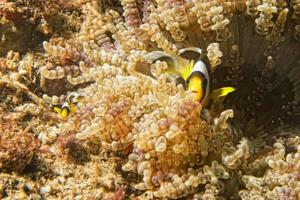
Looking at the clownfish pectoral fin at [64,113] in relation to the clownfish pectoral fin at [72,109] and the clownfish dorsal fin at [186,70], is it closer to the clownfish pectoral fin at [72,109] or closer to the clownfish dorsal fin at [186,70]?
the clownfish pectoral fin at [72,109]

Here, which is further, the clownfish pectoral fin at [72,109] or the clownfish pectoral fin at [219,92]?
the clownfish pectoral fin at [72,109]

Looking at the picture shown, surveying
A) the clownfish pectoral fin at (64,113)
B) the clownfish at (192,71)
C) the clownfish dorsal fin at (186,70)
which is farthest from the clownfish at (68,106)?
the clownfish dorsal fin at (186,70)

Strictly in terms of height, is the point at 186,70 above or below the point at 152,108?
above

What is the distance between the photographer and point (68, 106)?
2.75m

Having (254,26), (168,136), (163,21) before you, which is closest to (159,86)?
(168,136)

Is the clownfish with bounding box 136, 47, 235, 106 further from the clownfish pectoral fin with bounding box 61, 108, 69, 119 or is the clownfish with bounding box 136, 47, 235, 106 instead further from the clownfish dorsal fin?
the clownfish pectoral fin with bounding box 61, 108, 69, 119

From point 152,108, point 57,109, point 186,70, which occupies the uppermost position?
point 186,70

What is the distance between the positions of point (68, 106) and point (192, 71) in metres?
0.87

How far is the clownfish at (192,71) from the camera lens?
2.30 meters

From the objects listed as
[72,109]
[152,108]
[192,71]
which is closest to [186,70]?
[192,71]

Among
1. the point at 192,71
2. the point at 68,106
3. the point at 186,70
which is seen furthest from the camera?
the point at 68,106

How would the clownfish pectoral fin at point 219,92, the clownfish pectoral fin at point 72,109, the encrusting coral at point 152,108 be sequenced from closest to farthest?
the encrusting coral at point 152,108 < the clownfish pectoral fin at point 219,92 < the clownfish pectoral fin at point 72,109

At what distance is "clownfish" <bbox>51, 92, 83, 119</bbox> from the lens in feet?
9.00

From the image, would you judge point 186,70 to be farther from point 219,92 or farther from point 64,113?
point 64,113
